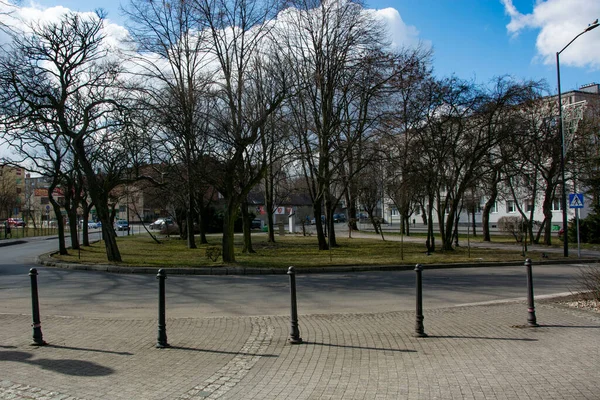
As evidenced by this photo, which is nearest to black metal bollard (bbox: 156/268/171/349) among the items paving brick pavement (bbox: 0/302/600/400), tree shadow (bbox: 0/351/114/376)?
paving brick pavement (bbox: 0/302/600/400)

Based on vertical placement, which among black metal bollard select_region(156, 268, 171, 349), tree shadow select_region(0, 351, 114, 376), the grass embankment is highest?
black metal bollard select_region(156, 268, 171, 349)

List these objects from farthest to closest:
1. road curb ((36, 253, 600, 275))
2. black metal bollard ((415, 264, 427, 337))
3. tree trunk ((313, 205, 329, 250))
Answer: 1. tree trunk ((313, 205, 329, 250))
2. road curb ((36, 253, 600, 275))
3. black metal bollard ((415, 264, 427, 337))

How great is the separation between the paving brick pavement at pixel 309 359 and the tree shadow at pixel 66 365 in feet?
0.04

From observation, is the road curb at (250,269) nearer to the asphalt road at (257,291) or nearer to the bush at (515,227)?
the asphalt road at (257,291)

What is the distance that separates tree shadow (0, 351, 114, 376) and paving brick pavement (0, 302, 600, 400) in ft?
0.04

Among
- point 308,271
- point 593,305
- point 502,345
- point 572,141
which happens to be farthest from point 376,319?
point 572,141

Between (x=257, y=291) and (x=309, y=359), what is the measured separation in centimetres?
619

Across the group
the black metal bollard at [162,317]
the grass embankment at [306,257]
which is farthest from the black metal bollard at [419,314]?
the grass embankment at [306,257]

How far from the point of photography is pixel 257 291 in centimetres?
1156

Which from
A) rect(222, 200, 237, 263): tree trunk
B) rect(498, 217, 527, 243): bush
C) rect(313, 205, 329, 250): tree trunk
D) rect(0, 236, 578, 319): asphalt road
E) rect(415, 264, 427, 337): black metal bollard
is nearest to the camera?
rect(415, 264, 427, 337): black metal bollard

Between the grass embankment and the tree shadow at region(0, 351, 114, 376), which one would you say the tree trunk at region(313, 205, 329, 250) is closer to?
the grass embankment

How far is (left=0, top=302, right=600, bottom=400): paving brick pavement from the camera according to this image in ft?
14.8

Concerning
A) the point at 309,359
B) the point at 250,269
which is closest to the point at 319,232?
the point at 250,269

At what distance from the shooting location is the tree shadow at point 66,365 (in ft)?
16.6
